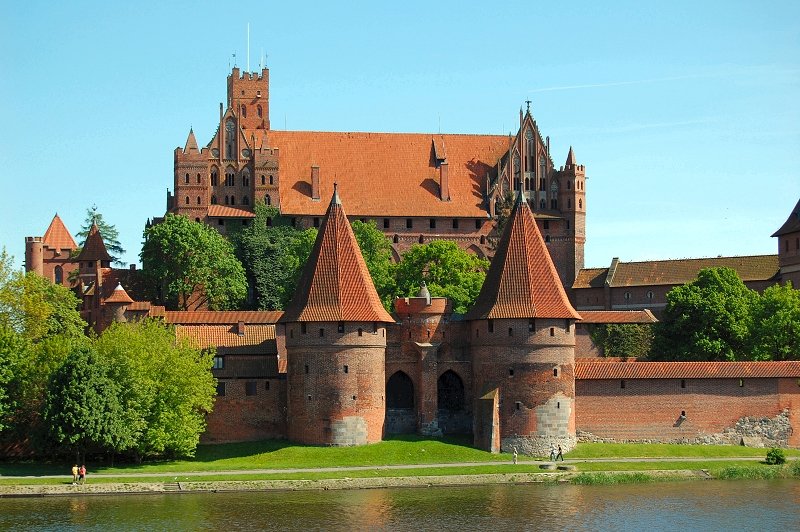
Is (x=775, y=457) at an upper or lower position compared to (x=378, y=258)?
lower

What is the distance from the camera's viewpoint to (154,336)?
73.6 meters

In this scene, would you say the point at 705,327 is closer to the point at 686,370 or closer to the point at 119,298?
the point at 686,370

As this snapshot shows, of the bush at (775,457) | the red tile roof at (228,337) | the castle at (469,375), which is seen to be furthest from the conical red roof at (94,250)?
the bush at (775,457)

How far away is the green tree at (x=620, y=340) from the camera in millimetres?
89438

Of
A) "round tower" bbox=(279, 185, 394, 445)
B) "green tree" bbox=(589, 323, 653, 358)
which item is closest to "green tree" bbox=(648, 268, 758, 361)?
"green tree" bbox=(589, 323, 653, 358)

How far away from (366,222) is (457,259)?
19739 mm

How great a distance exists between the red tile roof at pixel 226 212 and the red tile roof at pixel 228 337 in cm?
3273

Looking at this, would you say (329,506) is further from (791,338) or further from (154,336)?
(791,338)

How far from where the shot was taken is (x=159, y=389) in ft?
231

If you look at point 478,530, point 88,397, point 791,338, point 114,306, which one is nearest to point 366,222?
point 114,306

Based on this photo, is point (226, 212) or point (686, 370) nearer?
point (686, 370)

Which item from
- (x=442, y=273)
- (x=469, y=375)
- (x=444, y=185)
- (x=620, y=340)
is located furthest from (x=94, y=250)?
(x=469, y=375)

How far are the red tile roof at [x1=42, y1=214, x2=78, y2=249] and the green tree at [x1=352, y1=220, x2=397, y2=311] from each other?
3020 centimetres

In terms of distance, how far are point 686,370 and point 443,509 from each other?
18593 mm
